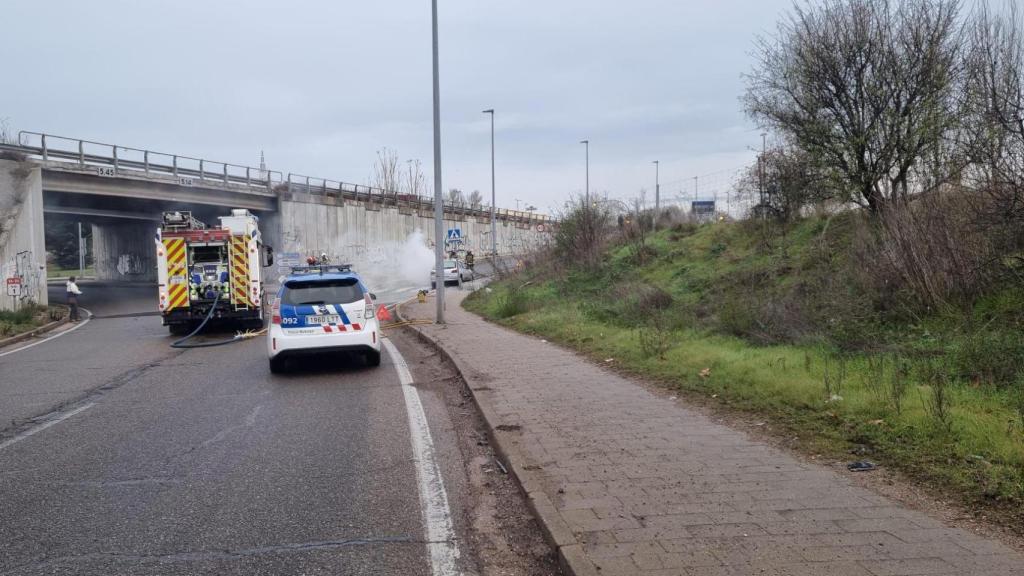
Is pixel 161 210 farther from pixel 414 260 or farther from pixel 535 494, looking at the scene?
pixel 535 494

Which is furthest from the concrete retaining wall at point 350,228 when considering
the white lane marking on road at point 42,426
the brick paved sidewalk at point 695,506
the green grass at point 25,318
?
the brick paved sidewalk at point 695,506

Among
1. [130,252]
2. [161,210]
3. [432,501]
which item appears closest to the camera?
[432,501]

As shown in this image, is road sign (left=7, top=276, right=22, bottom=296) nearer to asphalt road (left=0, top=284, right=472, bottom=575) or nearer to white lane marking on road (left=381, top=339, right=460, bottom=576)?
asphalt road (left=0, top=284, right=472, bottom=575)

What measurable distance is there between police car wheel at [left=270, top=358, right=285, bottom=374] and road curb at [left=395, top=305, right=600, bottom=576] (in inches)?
159

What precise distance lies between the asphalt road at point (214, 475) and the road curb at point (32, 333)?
27.4ft

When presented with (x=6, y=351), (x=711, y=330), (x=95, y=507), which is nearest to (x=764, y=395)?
(x=711, y=330)

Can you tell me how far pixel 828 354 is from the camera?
9.26 meters

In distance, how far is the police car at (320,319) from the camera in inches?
474

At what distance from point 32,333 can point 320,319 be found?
13.8 metres

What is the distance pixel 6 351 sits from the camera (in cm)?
1748

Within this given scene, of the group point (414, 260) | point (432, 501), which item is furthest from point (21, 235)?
point (414, 260)

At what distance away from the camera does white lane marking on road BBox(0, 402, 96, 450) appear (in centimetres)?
764

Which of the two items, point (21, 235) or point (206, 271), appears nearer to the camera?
point (206, 271)

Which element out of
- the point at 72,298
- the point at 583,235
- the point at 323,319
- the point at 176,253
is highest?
the point at 583,235
